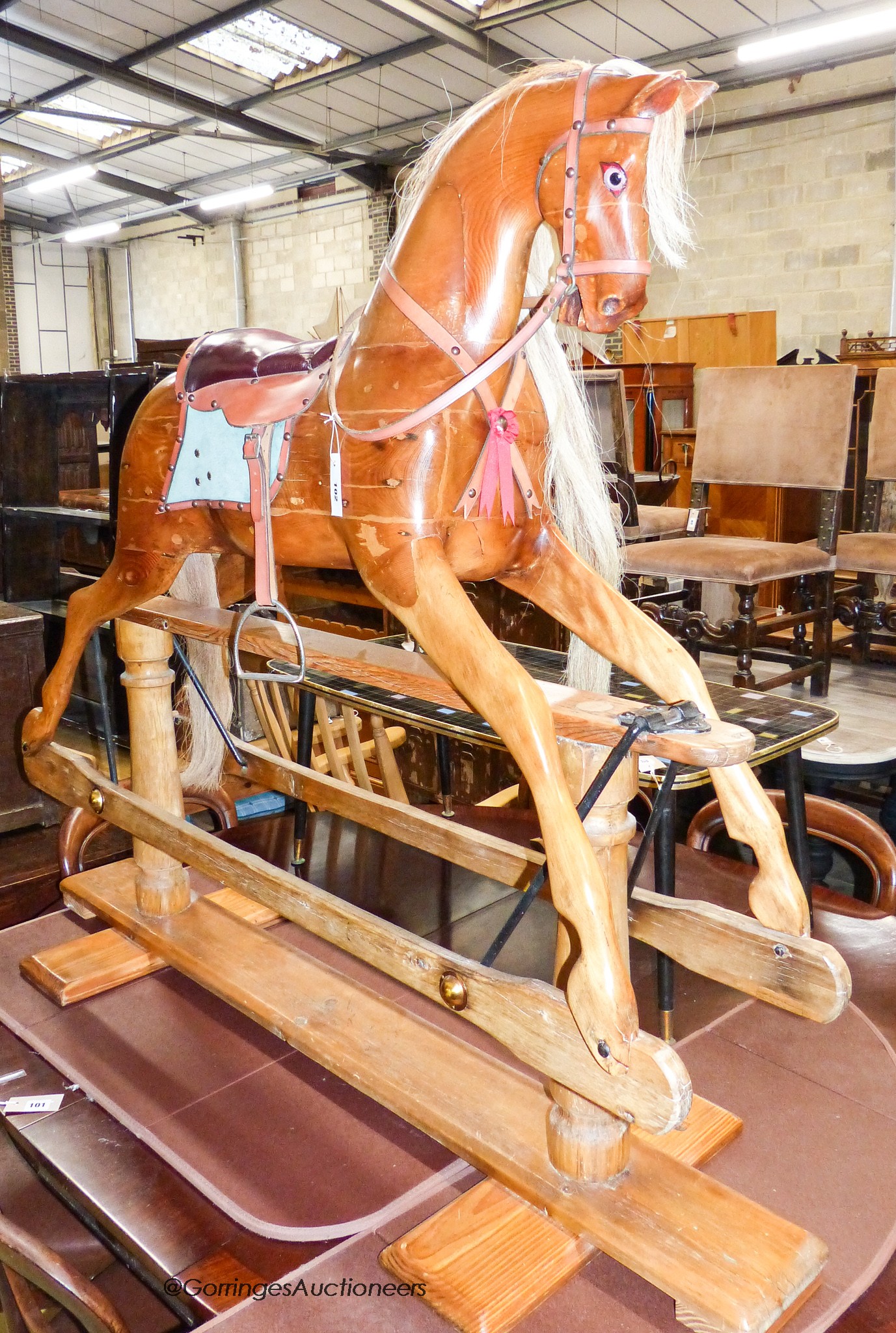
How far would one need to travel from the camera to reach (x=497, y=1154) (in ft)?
4.73

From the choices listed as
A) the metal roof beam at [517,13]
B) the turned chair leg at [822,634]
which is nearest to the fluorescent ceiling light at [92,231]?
the metal roof beam at [517,13]

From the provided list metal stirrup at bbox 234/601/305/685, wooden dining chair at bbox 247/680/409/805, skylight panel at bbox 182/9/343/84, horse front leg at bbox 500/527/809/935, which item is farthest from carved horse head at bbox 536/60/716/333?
skylight panel at bbox 182/9/343/84

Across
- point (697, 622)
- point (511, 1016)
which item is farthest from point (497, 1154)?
point (697, 622)

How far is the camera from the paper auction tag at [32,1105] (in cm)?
173

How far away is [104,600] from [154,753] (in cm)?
38

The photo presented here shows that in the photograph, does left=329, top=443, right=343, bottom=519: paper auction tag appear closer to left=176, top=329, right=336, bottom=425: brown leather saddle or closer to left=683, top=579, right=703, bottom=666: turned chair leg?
left=176, top=329, right=336, bottom=425: brown leather saddle

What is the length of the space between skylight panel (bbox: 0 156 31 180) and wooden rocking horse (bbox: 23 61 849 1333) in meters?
14.0

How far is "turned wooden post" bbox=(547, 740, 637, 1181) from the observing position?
1.30 meters

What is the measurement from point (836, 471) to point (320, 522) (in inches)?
110

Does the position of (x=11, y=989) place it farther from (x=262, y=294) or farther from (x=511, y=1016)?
(x=262, y=294)

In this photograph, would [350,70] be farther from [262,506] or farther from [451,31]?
[262,506]

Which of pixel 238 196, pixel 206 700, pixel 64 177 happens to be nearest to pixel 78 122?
pixel 64 177

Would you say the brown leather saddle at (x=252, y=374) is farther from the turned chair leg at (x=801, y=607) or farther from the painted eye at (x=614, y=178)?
the turned chair leg at (x=801, y=607)

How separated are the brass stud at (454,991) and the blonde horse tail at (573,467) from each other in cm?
60
